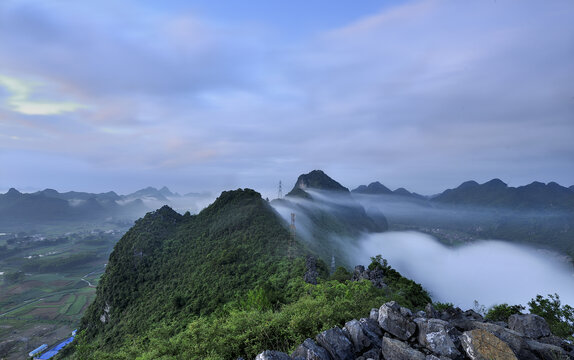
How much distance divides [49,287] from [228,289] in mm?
135129

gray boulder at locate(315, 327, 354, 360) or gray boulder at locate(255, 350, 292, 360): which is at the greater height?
gray boulder at locate(255, 350, 292, 360)

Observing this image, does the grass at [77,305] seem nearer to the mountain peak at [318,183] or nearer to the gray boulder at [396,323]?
the gray boulder at [396,323]

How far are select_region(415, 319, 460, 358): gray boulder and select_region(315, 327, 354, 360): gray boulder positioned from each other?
279 cm

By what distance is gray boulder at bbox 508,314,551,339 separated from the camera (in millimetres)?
11583

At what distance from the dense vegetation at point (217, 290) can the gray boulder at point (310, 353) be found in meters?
2.20

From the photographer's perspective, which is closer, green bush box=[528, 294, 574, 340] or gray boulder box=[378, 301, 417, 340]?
gray boulder box=[378, 301, 417, 340]

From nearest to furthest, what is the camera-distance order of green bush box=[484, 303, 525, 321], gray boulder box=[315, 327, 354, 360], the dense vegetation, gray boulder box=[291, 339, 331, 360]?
gray boulder box=[291, 339, 331, 360]
gray boulder box=[315, 327, 354, 360]
the dense vegetation
green bush box=[484, 303, 525, 321]

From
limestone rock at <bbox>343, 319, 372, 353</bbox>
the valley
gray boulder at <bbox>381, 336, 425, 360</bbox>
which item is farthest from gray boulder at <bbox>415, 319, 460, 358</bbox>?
the valley

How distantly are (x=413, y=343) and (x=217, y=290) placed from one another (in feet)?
118

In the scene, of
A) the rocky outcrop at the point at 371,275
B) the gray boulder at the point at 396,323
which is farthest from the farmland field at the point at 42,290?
the gray boulder at the point at 396,323

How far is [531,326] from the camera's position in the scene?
39.0 ft

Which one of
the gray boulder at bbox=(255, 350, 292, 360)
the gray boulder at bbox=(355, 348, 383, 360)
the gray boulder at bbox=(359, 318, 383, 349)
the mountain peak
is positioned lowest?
the gray boulder at bbox=(355, 348, 383, 360)

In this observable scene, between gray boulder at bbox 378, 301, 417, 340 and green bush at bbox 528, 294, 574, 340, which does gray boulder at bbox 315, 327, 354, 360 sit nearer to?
gray boulder at bbox 378, 301, 417, 340

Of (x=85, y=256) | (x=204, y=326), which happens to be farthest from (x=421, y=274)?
(x=85, y=256)
